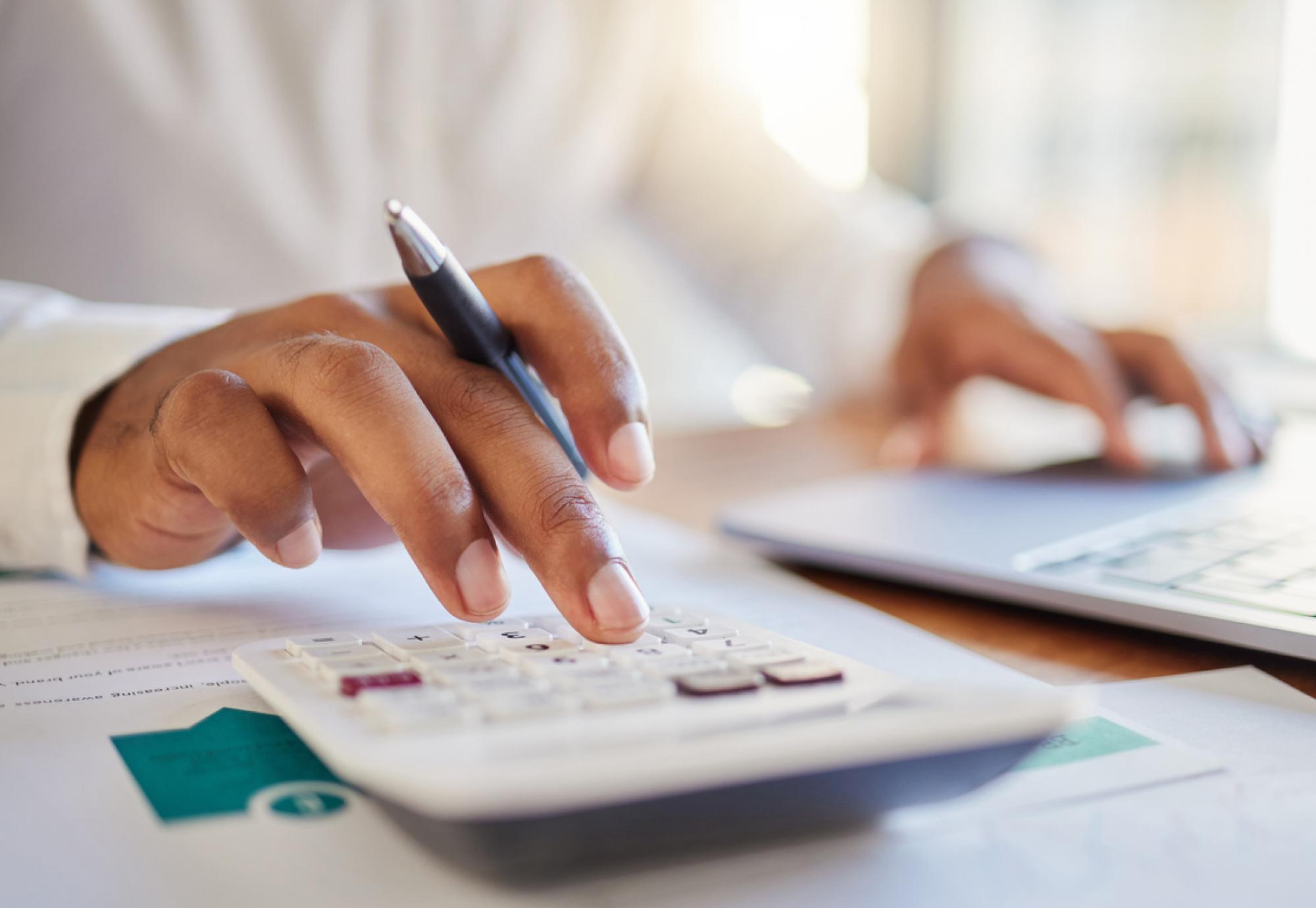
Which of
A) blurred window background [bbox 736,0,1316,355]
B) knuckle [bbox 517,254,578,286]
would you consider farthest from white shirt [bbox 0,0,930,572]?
blurred window background [bbox 736,0,1316,355]

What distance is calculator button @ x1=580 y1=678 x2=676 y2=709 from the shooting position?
26cm

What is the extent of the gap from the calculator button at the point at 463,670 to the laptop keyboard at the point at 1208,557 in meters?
0.27

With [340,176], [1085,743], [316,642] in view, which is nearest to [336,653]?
[316,642]

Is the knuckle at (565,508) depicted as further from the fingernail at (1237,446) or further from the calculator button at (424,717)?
the fingernail at (1237,446)

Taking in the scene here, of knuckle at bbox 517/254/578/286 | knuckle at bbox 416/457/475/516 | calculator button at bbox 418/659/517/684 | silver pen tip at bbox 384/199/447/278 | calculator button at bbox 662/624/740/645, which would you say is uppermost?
silver pen tip at bbox 384/199/447/278

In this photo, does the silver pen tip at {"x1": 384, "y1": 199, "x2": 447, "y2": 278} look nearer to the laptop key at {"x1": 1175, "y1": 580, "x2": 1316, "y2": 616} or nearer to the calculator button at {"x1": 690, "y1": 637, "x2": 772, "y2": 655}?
the calculator button at {"x1": 690, "y1": 637, "x2": 772, "y2": 655}

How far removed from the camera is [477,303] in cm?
42

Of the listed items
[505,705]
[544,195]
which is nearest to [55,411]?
[505,705]

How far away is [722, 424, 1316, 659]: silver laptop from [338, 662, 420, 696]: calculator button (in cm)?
28

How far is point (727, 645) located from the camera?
0.32m

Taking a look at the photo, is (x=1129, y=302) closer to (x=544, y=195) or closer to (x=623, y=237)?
(x=623, y=237)

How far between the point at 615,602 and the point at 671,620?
0.12 ft

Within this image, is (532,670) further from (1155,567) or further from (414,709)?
(1155,567)

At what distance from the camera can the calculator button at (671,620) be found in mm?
356
